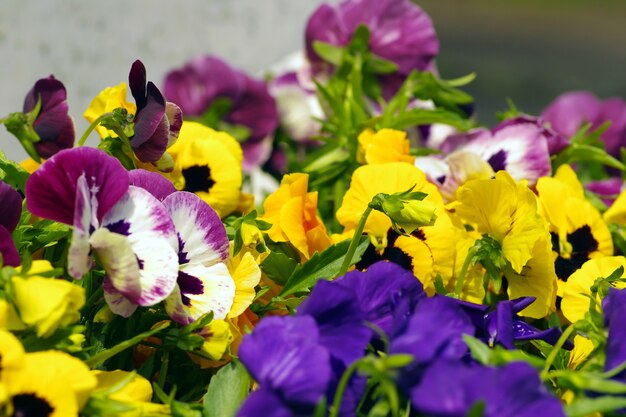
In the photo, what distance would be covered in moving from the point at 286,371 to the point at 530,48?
7.02m

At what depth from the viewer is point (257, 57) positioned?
2.03 m

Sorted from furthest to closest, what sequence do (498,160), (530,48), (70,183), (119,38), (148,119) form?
(530,48)
(119,38)
(498,160)
(148,119)
(70,183)

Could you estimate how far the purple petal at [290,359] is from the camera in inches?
20.9

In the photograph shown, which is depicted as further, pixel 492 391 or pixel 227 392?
pixel 227 392

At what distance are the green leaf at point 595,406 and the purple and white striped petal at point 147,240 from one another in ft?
0.83

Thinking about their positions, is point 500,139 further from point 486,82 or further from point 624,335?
point 486,82

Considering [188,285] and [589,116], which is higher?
[188,285]

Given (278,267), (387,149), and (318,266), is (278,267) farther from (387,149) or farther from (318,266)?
(387,149)

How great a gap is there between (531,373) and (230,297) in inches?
9.7

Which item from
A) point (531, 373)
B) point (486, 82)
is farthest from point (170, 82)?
point (486, 82)

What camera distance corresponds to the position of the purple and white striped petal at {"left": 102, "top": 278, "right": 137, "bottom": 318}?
0.63 metres

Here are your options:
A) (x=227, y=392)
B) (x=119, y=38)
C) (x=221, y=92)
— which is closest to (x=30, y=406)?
(x=227, y=392)

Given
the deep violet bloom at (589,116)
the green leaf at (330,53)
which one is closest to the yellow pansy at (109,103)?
the green leaf at (330,53)

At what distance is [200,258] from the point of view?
0.69 m
